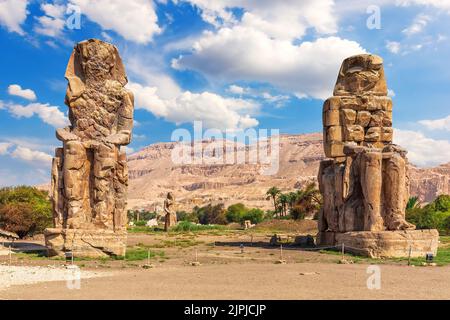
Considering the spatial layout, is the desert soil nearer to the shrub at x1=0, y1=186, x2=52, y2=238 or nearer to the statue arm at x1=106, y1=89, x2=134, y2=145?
the statue arm at x1=106, y1=89, x2=134, y2=145

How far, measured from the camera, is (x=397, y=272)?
404 inches

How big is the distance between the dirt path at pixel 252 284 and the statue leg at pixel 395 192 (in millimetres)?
2978

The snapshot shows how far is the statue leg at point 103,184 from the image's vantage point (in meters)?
13.2

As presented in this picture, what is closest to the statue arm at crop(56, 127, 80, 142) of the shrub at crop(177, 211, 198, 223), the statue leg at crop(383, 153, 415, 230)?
the statue leg at crop(383, 153, 415, 230)

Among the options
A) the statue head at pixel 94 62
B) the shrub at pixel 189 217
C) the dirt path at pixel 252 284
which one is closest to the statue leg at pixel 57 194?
the statue head at pixel 94 62

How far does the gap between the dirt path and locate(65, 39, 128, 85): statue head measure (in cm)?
627

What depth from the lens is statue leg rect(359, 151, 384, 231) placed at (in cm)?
1415

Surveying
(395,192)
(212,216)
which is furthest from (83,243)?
(212,216)

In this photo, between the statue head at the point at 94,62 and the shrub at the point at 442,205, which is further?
the shrub at the point at 442,205

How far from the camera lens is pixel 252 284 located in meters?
8.41

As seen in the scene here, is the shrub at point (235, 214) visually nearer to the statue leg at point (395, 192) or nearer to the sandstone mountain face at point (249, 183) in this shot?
the sandstone mountain face at point (249, 183)
